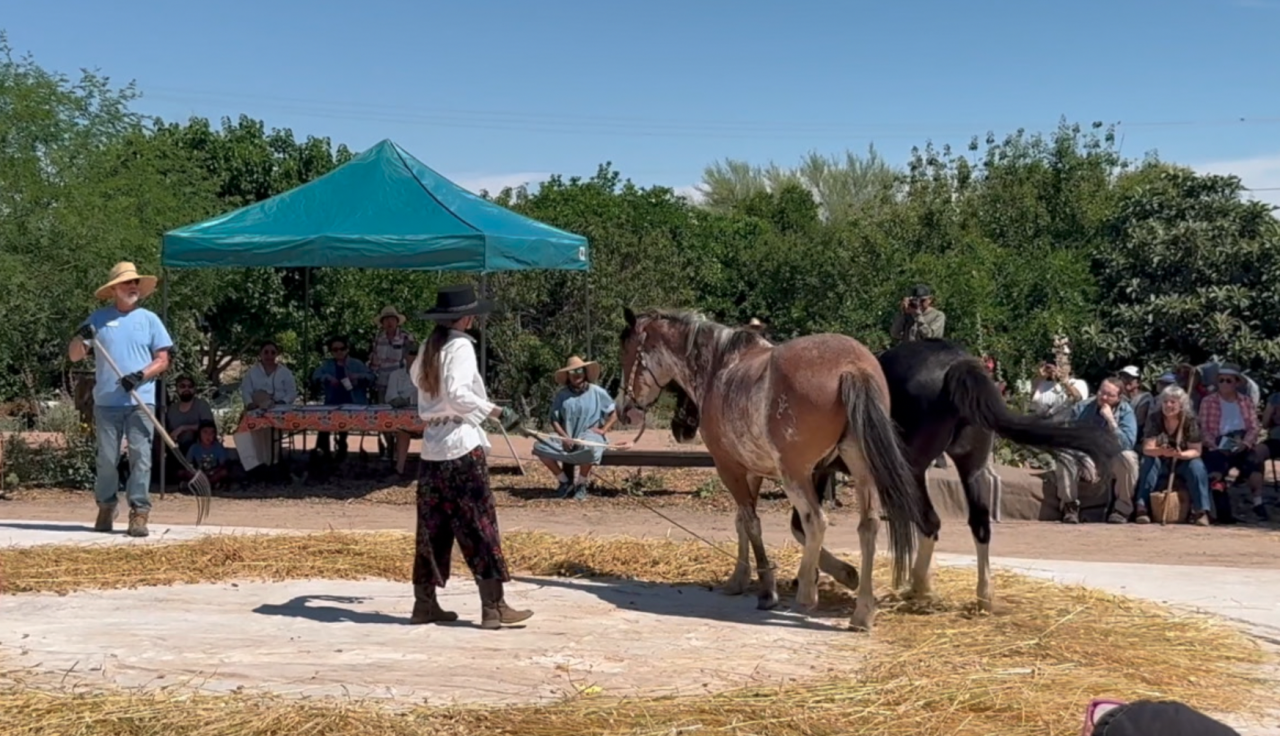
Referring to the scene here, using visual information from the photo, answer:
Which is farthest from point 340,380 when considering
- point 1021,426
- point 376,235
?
point 1021,426

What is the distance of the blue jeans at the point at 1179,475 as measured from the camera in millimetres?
12617

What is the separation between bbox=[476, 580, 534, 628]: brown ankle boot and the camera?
23.7 ft

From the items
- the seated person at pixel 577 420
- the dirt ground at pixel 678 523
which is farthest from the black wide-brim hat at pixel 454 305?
the seated person at pixel 577 420

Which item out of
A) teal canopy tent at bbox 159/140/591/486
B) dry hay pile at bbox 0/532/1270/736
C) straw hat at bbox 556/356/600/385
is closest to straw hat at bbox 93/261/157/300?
dry hay pile at bbox 0/532/1270/736

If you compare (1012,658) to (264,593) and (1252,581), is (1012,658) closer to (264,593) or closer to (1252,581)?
(1252,581)

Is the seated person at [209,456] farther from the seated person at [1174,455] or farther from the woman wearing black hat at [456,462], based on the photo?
the seated person at [1174,455]

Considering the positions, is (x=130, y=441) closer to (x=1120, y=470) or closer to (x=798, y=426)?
(x=798, y=426)

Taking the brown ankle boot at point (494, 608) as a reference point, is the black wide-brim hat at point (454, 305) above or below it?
above

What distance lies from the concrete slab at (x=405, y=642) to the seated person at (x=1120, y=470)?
566cm

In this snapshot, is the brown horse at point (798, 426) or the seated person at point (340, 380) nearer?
the brown horse at point (798, 426)

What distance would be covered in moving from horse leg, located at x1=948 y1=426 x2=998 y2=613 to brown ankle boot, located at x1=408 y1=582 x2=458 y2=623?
9.77ft

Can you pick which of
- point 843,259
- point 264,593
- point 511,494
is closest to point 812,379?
point 264,593

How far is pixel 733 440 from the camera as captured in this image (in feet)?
25.8

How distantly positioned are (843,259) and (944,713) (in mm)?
18471
